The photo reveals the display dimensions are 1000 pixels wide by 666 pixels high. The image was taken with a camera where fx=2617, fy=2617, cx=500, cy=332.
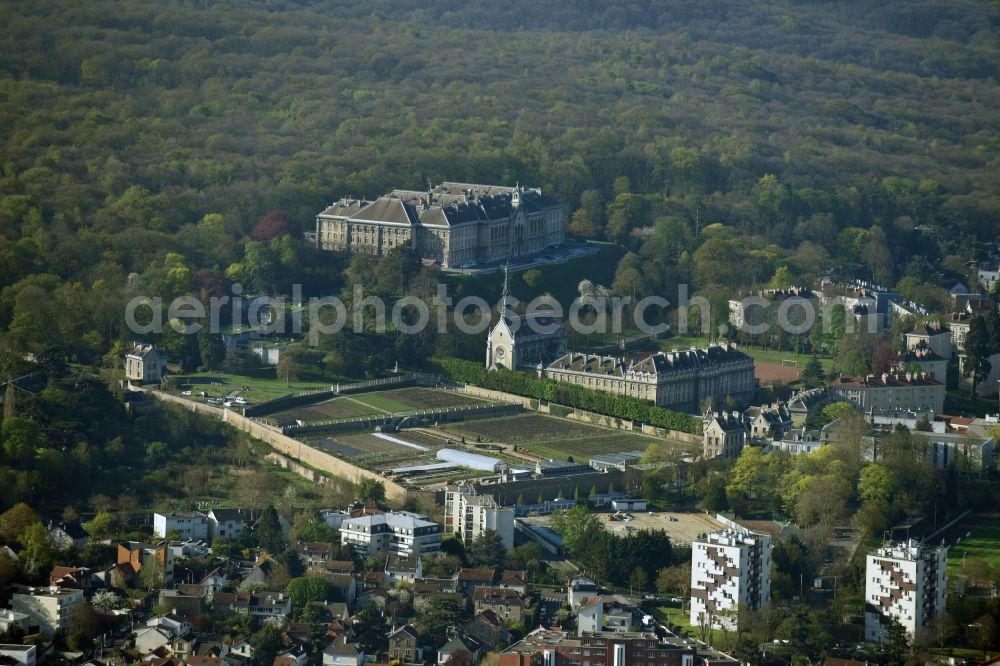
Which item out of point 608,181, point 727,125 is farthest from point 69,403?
point 727,125

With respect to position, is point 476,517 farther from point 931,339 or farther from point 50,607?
point 931,339

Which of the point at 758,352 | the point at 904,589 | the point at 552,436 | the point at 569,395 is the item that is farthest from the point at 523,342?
the point at 904,589

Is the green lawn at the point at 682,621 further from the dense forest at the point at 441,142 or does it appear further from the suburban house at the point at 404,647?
the dense forest at the point at 441,142

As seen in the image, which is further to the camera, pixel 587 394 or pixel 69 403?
pixel 587 394

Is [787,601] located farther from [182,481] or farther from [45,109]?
[45,109]

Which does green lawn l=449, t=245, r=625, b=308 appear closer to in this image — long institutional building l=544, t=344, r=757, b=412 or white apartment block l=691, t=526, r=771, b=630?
long institutional building l=544, t=344, r=757, b=412

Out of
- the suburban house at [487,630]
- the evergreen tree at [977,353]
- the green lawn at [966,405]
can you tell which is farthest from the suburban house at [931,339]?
the suburban house at [487,630]
